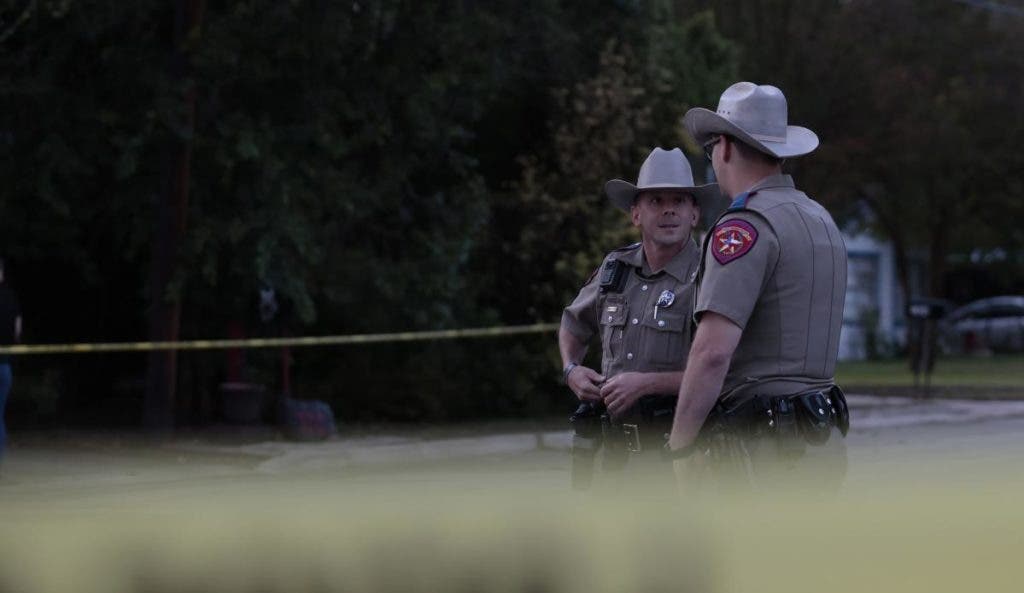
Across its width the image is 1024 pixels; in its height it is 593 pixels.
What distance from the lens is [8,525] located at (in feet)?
5.96

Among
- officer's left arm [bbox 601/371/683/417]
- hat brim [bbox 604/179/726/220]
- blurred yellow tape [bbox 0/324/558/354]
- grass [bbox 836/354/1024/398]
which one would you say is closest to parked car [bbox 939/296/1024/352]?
grass [bbox 836/354/1024/398]

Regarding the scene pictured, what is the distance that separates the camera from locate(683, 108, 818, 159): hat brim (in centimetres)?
374

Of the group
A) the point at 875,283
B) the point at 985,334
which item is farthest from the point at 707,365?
the point at 875,283

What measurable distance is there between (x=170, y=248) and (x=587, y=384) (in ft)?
41.0

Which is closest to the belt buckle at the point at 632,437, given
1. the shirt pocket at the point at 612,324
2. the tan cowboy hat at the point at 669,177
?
the shirt pocket at the point at 612,324

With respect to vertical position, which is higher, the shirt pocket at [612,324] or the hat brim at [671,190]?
the hat brim at [671,190]

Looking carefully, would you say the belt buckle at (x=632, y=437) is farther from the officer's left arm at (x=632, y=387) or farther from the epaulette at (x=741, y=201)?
the epaulette at (x=741, y=201)

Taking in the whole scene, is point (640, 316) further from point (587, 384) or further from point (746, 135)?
point (746, 135)

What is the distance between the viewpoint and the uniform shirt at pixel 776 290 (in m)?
3.52

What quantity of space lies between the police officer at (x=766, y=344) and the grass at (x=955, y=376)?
2290 cm

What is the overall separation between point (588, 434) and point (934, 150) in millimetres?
31998

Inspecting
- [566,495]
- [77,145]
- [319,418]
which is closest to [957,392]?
[319,418]

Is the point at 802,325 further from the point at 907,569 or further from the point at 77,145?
the point at 77,145

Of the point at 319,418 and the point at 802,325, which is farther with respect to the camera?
the point at 319,418
